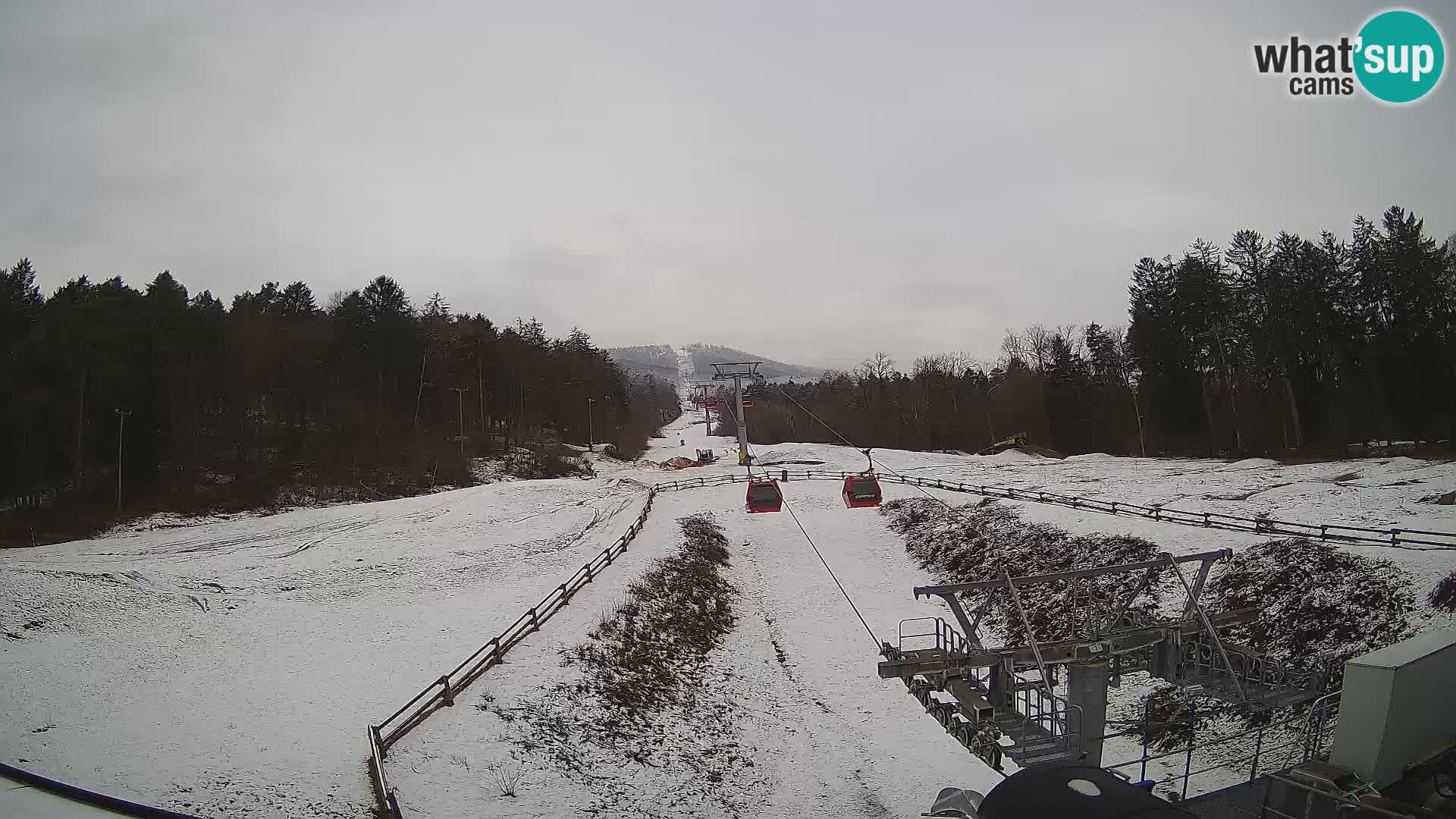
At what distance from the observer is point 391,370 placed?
64.2 metres

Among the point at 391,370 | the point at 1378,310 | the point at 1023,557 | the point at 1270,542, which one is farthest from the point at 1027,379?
the point at 391,370

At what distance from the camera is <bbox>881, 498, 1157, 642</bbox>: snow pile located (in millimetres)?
24531

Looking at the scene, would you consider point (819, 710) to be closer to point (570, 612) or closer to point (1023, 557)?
point (570, 612)

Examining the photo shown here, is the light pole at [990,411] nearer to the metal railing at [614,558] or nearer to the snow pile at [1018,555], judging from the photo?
the metal railing at [614,558]

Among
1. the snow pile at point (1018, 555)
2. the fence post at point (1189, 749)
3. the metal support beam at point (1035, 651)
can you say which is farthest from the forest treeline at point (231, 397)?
the fence post at point (1189, 749)

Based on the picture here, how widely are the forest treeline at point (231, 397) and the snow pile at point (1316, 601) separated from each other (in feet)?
173

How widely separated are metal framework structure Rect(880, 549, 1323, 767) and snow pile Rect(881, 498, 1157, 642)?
4.04 meters

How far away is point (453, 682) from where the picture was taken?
17766mm

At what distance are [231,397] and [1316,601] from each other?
63.8 m

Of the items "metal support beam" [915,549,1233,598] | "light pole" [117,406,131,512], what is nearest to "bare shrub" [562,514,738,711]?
"metal support beam" [915,549,1233,598]

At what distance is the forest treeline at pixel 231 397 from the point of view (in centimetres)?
4047

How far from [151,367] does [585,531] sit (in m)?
33.0

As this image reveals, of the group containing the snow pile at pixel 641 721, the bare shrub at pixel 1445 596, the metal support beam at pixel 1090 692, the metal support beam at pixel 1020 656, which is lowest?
the snow pile at pixel 641 721

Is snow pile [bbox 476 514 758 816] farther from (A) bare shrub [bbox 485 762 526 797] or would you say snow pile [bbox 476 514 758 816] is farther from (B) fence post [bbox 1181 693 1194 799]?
(B) fence post [bbox 1181 693 1194 799]
